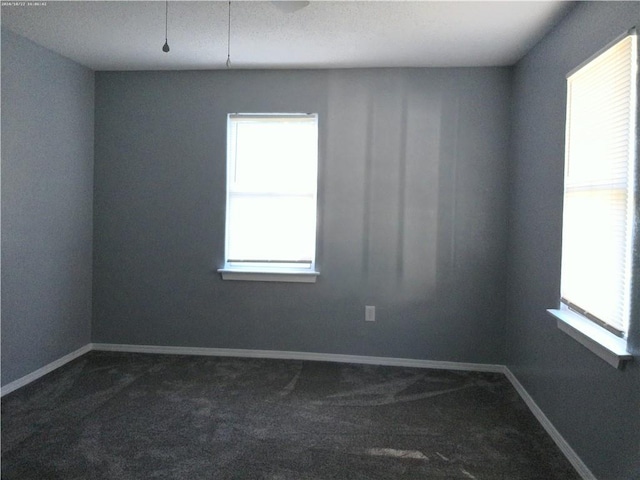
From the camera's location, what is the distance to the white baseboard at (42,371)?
10.1 feet

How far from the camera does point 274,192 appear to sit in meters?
3.87

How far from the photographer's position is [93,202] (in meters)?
4.01

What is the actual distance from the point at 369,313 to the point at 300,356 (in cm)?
69

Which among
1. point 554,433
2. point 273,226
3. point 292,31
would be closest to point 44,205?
point 273,226

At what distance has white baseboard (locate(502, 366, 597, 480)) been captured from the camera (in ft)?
7.21

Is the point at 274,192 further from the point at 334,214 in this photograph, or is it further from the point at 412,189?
the point at 412,189

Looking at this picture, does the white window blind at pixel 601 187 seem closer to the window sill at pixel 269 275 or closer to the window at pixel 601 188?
the window at pixel 601 188

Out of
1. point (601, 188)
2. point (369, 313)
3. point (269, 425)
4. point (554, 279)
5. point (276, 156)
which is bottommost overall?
point (269, 425)

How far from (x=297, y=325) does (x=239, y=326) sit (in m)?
0.50

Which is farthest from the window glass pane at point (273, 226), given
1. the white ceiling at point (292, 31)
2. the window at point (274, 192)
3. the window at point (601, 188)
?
the window at point (601, 188)

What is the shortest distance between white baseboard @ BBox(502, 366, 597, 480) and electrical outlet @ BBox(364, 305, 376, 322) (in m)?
1.12

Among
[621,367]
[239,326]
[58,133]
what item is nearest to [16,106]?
[58,133]

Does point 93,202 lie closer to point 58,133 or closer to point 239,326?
point 58,133

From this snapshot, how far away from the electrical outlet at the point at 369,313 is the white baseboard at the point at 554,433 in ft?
3.66
